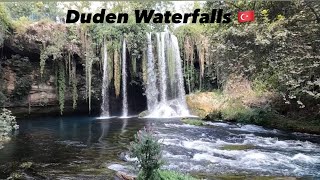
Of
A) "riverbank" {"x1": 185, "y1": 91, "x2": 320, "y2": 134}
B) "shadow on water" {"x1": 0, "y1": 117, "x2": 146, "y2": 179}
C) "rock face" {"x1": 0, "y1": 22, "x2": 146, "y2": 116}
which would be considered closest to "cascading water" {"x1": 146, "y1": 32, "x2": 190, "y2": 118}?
"rock face" {"x1": 0, "y1": 22, "x2": 146, "y2": 116}

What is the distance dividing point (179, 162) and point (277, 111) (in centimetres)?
964

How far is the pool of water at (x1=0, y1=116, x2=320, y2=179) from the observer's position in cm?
819

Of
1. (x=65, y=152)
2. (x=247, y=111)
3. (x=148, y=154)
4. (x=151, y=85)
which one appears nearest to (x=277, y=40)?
(x=148, y=154)

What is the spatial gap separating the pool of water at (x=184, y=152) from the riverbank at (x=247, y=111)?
1031 mm

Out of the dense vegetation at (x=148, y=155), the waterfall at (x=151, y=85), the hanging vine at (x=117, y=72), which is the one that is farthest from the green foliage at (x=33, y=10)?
the dense vegetation at (x=148, y=155)

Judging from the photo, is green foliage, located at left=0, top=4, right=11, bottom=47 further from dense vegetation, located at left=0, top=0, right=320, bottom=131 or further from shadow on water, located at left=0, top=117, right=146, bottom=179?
shadow on water, located at left=0, top=117, right=146, bottom=179

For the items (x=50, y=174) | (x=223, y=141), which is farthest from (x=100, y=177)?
(x=223, y=141)

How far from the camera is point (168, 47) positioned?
82.9 ft

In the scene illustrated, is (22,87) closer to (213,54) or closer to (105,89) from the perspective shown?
(105,89)

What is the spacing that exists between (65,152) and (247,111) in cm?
1039

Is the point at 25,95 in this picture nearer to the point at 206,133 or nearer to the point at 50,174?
the point at 206,133

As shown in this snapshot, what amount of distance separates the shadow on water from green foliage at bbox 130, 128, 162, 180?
2.27m

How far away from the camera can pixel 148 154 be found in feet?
18.4

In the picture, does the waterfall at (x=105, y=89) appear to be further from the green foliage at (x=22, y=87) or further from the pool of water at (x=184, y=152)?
the pool of water at (x=184, y=152)
